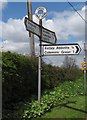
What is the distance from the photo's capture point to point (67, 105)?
1161cm

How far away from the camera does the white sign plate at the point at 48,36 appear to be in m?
10.6

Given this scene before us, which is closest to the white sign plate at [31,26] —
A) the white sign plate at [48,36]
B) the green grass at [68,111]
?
the white sign plate at [48,36]

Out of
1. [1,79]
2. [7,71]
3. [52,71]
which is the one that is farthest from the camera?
[52,71]

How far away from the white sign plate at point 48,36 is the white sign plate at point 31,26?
1.35ft

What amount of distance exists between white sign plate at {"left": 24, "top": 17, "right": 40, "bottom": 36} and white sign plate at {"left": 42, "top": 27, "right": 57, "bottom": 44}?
413 mm

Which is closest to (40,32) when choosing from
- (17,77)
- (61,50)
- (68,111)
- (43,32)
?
(43,32)

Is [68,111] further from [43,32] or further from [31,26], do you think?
[31,26]

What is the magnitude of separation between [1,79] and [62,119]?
7.54 ft

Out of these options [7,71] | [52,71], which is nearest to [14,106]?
[7,71]

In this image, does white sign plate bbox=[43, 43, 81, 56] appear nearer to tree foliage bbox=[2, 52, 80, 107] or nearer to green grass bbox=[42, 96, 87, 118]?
tree foliage bbox=[2, 52, 80, 107]

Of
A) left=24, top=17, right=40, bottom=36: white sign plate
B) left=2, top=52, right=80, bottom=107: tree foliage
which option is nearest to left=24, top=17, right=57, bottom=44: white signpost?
left=24, top=17, right=40, bottom=36: white sign plate

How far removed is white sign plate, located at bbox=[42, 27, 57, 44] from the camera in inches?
416

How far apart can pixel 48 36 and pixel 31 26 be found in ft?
3.81

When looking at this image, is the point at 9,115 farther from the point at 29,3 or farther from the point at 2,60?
the point at 29,3
